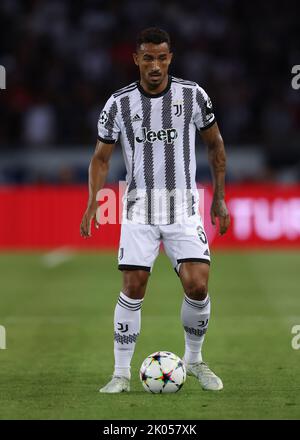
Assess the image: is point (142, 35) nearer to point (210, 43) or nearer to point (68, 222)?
point (68, 222)

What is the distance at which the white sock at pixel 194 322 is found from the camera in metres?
7.50

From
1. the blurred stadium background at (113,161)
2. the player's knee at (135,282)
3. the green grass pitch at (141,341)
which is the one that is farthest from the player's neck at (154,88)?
the blurred stadium background at (113,161)

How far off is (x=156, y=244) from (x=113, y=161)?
48.2 feet

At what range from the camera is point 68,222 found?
20531 millimetres

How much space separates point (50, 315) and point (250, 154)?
37.1ft

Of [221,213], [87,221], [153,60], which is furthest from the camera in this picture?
[221,213]

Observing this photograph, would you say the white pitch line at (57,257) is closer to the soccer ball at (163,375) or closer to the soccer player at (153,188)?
the soccer player at (153,188)

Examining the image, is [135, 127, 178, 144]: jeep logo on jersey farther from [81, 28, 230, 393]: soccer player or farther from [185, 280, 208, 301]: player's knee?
[185, 280, 208, 301]: player's knee

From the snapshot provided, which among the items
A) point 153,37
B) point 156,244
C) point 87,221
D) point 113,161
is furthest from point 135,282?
point 113,161

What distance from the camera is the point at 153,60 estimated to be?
7.22 m

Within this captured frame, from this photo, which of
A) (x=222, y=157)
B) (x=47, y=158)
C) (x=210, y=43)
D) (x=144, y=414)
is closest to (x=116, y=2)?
(x=210, y=43)

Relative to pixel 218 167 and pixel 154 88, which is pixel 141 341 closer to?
pixel 218 167

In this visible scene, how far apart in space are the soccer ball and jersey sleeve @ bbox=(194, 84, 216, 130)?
5.33 ft

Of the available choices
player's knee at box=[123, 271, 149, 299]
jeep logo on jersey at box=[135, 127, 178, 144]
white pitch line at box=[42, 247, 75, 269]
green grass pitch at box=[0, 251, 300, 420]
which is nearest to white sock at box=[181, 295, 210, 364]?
green grass pitch at box=[0, 251, 300, 420]
